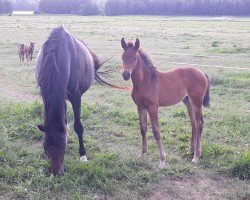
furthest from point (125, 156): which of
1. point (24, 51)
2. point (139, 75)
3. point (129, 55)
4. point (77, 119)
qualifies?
point (24, 51)

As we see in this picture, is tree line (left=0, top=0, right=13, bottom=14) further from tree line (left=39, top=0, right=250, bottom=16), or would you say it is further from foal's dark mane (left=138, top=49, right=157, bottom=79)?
foal's dark mane (left=138, top=49, right=157, bottom=79)

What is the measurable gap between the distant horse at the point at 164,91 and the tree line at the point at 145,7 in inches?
2491

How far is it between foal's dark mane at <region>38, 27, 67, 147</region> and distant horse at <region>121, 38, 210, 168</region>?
3.79ft

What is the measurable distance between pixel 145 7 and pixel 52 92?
70529 mm

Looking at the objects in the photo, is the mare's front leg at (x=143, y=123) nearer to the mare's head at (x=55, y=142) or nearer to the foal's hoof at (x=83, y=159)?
the foal's hoof at (x=83, y=159)

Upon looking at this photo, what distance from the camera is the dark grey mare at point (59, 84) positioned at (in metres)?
4.89

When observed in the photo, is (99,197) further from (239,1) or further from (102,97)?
(239,1)

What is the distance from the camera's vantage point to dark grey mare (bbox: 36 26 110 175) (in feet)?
16.1

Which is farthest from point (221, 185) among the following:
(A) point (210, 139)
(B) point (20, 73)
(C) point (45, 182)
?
(B) point (20, 73)

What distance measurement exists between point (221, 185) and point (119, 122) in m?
3.07

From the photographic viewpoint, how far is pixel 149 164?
19.0ft

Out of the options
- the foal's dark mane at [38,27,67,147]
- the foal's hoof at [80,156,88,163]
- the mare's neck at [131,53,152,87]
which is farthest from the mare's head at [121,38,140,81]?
the foal's hoof at [80,156,88,163]

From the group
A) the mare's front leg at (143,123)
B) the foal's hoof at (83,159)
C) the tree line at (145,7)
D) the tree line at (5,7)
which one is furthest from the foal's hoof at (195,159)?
the tree line at (5,7)

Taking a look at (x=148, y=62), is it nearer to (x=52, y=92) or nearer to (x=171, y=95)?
(x=171, y=95)
